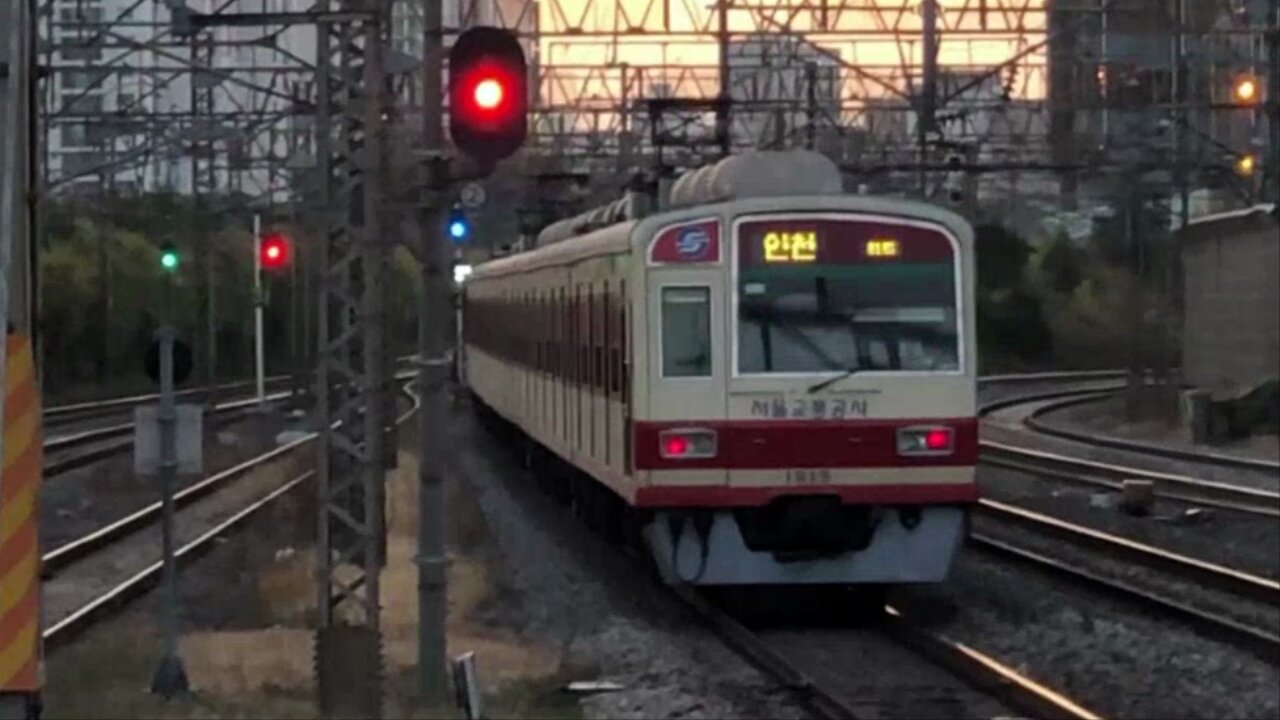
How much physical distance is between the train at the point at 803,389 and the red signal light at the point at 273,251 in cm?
2241

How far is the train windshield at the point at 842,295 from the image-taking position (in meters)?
16.7

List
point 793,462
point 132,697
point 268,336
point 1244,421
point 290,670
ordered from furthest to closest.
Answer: point 268,336
point 1244,421
point 793,462
point 290,670
point 132,697

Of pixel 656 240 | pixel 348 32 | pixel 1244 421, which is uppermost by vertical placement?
pixel 348 32

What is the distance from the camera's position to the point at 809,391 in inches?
654

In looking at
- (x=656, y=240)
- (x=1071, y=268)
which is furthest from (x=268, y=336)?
(x=656, y=240)

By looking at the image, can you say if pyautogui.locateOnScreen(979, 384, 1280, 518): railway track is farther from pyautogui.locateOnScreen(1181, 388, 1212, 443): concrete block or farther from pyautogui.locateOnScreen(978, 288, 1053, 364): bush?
pyautogui.locateOnScreen(978, 288, 1053, 364): bush

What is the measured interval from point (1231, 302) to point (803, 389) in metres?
31.0

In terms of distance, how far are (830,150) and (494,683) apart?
28355 millimetres

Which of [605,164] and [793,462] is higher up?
[605,164]

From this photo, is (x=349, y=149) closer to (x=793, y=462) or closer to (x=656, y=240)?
(x=656, y=240)

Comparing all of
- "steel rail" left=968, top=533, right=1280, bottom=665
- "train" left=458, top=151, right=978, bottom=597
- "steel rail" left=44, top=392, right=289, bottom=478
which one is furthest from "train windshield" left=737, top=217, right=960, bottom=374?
"steel rail" left=44, top=392, right=289, bottom=478

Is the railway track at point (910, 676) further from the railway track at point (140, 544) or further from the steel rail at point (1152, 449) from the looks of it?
the steel rail at point (1152, 449)

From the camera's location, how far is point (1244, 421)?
1619 inches

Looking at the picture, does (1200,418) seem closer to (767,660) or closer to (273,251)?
(273,251)
